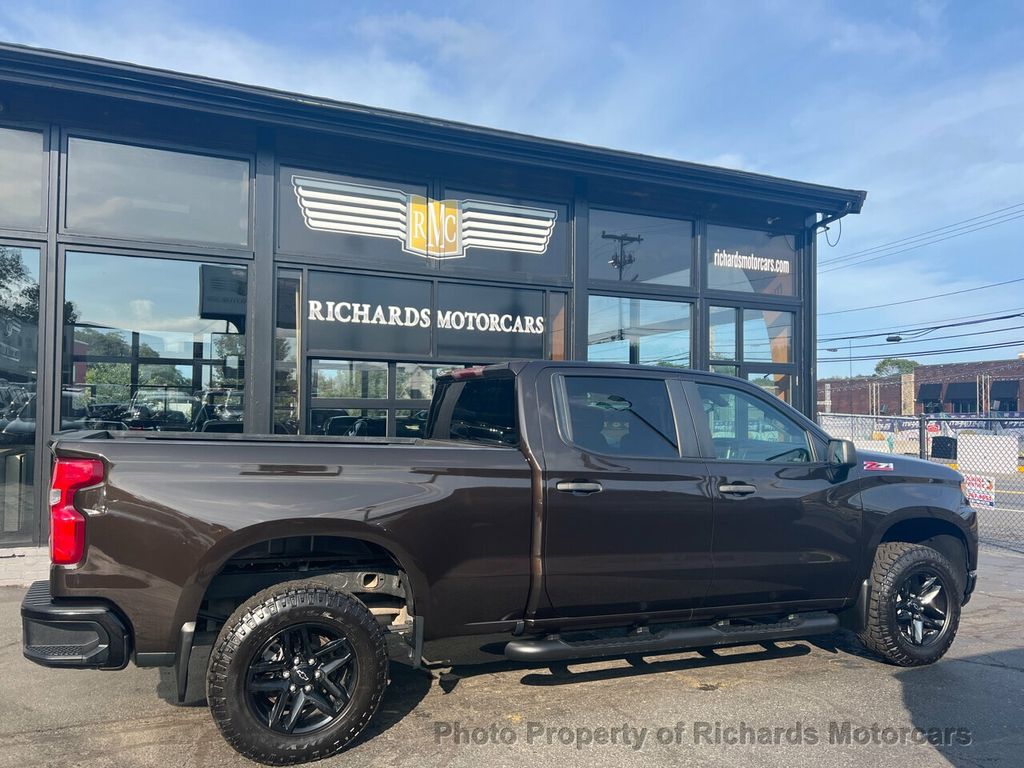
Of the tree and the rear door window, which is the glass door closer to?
the rear door window

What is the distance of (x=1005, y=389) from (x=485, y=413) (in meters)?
58.2

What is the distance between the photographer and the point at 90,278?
6980 mm

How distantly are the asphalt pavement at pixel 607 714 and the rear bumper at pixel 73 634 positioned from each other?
1.50 feet

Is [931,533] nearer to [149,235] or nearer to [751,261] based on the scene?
[751,261]

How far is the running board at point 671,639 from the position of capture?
3.66m

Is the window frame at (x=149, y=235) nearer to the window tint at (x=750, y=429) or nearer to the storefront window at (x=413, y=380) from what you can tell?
the storefront window at (x=413, y=380)

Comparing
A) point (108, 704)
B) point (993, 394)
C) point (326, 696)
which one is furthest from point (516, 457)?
point (993, 394)

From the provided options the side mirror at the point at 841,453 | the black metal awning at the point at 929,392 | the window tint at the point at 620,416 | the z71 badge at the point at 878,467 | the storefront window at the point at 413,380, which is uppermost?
the black metal awning at the point at 929,392

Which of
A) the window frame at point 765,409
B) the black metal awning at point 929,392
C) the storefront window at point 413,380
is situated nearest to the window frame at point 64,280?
the storefront window at point 413,380

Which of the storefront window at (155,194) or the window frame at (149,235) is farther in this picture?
the storefront window at (155,194)

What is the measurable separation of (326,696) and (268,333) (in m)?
4.73

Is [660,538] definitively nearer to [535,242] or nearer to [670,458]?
[670,458]

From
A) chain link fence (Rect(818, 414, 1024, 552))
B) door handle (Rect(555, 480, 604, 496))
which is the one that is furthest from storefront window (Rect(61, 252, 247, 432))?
chain link fence (Rect(818, 414, 1024, 552))

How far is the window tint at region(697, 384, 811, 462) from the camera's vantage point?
14.4ft
